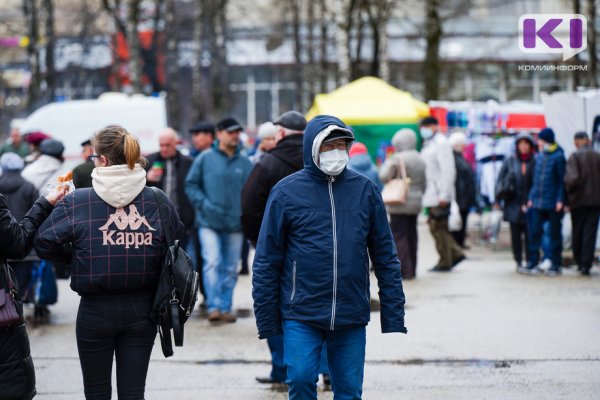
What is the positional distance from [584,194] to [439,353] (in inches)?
230

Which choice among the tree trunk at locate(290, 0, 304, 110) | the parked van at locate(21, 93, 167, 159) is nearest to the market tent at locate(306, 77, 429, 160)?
the parked van at locate(21, 93, 167, 159)

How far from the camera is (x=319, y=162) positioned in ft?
18.9

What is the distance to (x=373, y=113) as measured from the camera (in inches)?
838

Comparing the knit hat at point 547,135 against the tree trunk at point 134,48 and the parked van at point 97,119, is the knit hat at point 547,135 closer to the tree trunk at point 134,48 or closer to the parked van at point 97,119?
the parked van at point 97,119

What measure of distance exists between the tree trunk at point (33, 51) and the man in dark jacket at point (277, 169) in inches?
1027

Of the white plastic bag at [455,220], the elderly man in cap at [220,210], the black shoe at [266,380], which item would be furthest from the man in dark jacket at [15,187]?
the white plastic bag at [455,220]

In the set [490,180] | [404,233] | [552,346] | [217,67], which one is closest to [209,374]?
[552,346]

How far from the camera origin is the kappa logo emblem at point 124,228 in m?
5.66

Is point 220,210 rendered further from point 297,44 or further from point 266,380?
point 297,44

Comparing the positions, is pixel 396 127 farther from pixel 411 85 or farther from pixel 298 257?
pixel 411 85

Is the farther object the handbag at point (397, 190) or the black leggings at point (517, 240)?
the black leggings at point (517, 240)

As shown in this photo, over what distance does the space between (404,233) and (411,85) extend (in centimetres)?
3562

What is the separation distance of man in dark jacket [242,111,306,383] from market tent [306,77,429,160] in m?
12.8

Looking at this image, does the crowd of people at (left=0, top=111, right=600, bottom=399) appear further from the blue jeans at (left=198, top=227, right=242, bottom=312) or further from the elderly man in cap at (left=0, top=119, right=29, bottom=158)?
the elderly man in cap at (left=0, top=119, right=29, bottom=158)
